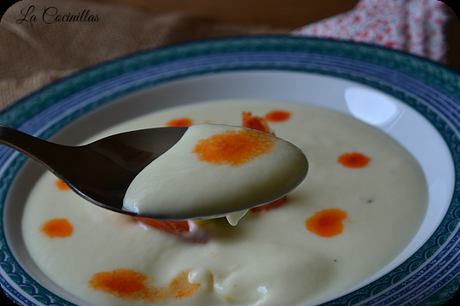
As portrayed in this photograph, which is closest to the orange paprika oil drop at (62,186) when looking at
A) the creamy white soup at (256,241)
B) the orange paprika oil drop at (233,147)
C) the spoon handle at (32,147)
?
the creamy white soup at (256,241)

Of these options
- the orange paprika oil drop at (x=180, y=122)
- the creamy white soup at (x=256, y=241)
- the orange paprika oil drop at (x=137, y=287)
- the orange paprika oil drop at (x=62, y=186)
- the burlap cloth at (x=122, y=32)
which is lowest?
the orange paprika oil drop at (x=137, y=287)

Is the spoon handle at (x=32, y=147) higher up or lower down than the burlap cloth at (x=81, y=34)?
lower down

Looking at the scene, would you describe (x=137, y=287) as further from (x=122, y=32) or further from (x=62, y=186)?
(x=122, y=32)

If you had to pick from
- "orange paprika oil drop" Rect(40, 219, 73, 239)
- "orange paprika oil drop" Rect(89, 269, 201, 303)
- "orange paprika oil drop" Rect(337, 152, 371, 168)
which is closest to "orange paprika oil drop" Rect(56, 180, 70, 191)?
"orange paprika oil drop" Rect(40, 219, 73, 239)

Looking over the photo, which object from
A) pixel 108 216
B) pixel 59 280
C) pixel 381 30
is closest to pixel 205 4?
pixel 381 30

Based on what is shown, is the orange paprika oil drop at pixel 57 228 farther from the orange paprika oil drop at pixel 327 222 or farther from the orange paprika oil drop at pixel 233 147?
the orange paprika oil drop at pixel 327 222

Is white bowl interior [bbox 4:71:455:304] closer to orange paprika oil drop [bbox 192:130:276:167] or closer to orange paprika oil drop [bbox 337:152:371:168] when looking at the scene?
orange paprika oil drop [bbox 337:152:371:168]

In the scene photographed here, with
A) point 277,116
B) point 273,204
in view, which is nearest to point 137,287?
point 273,204
